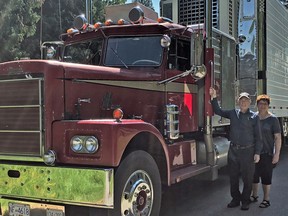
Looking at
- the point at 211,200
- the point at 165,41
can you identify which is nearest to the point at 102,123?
the point at 165,41

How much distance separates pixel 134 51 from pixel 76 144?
2039mm

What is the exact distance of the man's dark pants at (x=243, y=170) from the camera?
19.1ft

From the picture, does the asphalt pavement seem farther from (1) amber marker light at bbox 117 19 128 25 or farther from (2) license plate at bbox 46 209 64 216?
(1) amber marker light at bbox 117 19 128 25

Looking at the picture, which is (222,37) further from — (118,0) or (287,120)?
(118,0)

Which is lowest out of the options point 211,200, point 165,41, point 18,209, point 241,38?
point 211,200

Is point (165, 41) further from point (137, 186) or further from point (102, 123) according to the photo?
point (137, 186)

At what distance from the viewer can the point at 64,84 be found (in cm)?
438

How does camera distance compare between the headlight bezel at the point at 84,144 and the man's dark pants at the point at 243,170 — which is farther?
the man's dark pants at the point at 243,170

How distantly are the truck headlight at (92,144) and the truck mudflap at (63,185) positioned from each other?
0.63 feet

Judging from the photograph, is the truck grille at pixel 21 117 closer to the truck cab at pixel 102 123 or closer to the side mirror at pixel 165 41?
the truck cab at pixel 102 123

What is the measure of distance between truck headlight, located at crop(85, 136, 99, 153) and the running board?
4.88 ft

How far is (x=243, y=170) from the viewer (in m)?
5.86

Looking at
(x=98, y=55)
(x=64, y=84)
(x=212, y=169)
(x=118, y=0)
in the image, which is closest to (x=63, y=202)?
(x=64, y=84)

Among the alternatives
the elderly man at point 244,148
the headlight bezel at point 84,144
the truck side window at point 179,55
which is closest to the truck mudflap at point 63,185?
the headlight bezel at point 84,144
